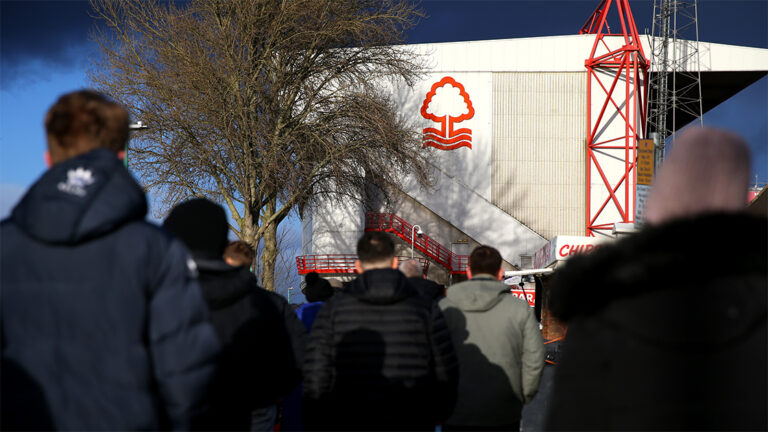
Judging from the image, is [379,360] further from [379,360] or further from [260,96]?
[260,96]

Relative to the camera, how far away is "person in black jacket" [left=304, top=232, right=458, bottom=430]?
4062 millimetres

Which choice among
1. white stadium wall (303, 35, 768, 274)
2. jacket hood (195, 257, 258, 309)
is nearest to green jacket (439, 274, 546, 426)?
jacket hood (195, 257, 258, 309)

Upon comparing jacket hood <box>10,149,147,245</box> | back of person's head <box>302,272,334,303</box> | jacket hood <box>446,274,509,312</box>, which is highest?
jacket hood <box>10,149,147,245</box>

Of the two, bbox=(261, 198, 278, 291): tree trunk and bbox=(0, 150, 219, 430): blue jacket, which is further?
bbox=(261, 198, 278, 291): tree trunk

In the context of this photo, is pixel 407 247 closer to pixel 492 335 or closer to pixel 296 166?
pixel 296 166

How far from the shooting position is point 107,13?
22766mm

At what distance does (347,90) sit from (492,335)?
18.6 metres

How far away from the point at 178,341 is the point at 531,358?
10.9 ft

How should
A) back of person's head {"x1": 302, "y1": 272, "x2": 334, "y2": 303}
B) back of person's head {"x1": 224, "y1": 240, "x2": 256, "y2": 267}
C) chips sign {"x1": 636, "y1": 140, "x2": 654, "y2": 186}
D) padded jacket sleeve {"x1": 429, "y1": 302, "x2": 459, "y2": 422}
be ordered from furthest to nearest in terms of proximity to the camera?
chips sign {"x1": 636, "y1": 140, "x2": 654, "y2": 186} → back of person's head {"x1": 302, "y1": 272, "x2": 334, "y2": 303} → back of person's head {"x1": 224, "y1": 240, "x2": 256, "y2": 267} → padded jacket sleeve {"x1": 429, "y1": 302, "x2": 459, "y2": 422}

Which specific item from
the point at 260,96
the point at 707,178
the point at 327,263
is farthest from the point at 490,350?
the point at 327,263

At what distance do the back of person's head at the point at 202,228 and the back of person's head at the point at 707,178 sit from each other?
216 centimetres

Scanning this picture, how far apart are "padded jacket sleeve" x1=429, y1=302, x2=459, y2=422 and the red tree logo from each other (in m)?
33.5

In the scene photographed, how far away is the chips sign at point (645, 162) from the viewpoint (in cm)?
1102

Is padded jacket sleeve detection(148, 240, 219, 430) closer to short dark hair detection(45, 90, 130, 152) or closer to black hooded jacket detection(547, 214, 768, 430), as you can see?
short dark hair detection(45, 90, 130, 152)
